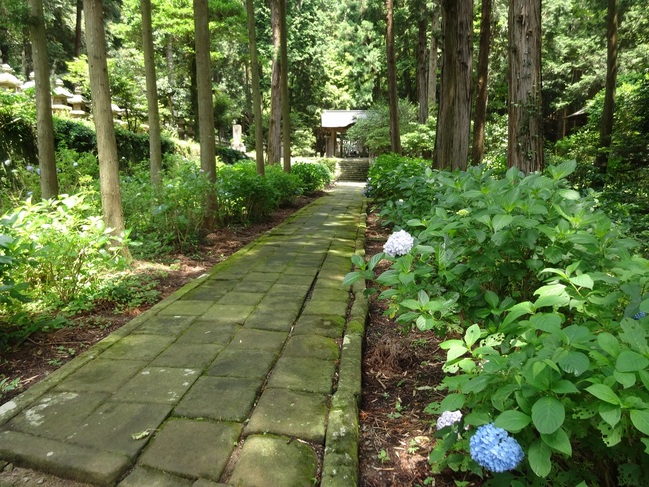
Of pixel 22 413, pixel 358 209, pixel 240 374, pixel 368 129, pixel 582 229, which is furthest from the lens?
pixel 368 129

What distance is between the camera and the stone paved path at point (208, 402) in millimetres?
1591

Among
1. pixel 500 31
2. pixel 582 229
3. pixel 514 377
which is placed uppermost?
pixel 500 31

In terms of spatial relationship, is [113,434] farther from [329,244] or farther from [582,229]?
[329,244]

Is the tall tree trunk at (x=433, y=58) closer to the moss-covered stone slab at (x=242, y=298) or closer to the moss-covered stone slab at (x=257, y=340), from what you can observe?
the moss-covered stone slab at (x=242, y=298)

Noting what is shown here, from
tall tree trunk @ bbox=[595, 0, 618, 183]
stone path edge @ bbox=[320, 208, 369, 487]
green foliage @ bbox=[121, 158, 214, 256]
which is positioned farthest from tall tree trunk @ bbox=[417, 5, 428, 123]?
stone path edge @ bbox=[320, 208, 369, 487]

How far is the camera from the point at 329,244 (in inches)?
235

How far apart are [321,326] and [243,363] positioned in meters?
0.72

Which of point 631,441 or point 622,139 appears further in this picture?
point 622,139

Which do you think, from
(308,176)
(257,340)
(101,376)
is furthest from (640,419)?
(308,176)

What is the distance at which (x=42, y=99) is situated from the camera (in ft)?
17.4

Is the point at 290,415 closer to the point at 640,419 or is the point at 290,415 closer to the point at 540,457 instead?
the point at 540,457

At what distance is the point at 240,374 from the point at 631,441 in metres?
1.79

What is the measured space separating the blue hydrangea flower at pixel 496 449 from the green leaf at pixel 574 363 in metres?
0.25

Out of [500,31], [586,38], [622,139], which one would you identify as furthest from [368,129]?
[622,139]
